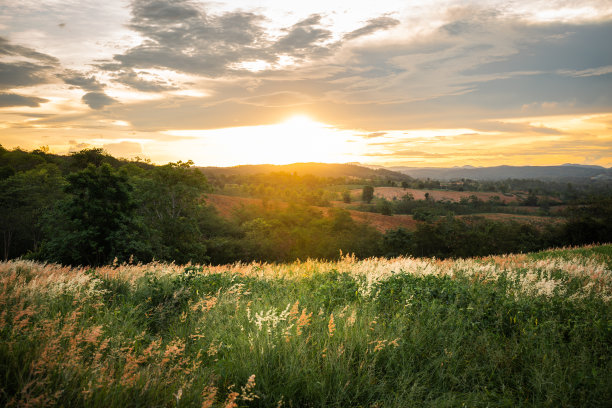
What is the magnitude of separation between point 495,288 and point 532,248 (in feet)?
166

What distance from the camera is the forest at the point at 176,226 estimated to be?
2473cm

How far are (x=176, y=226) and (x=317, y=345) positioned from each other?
107 ft

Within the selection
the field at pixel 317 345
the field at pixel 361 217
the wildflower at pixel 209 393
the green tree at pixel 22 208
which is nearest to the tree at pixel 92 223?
the green tree at pixel 22 208

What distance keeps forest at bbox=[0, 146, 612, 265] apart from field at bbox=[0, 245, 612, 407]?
451 inches

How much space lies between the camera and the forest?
24.7m

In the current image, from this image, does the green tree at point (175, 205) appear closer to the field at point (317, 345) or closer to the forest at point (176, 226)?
the forest at point (176, 226)

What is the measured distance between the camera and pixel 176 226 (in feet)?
114

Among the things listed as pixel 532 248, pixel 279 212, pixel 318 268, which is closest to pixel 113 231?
pixel 318 268

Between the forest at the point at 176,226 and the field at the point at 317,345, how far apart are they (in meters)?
11.4

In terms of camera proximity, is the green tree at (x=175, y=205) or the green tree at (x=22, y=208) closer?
the green tree at (x=175, y=205)

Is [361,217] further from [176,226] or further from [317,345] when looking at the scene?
[317,345]

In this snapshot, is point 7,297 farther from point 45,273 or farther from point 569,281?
point 569,281

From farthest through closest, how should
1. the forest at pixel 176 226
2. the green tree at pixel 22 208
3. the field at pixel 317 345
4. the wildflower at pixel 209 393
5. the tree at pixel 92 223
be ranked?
the green tree at pixel 22 208 < the forest at pixel 176 226 < the tree at pixel 92 223 < the field at pixel 317 345 < the wildflower at pixel 209 393

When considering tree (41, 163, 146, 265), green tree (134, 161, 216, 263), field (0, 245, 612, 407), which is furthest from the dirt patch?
field (0, 245, 612, 407)
